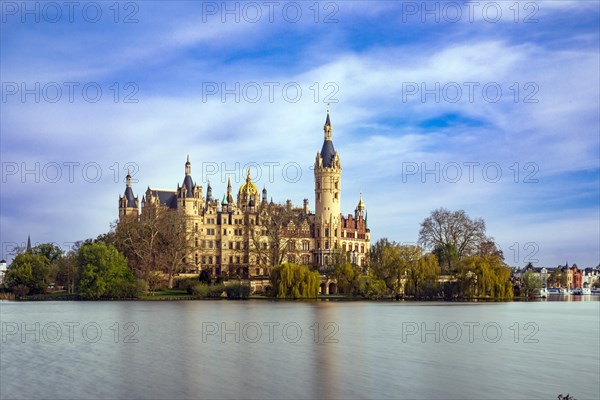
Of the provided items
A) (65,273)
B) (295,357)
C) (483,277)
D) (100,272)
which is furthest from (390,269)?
(295,357)

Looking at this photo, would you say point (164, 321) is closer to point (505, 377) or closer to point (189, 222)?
point (505, 377)

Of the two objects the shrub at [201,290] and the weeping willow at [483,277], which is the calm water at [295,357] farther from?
the shrub at [201,290]

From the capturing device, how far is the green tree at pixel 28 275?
87.2 meters

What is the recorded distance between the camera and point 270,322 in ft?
148

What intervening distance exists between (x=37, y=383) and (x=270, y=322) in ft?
70.9

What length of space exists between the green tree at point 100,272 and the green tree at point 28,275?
47.8 ft

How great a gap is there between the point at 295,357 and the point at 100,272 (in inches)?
1897

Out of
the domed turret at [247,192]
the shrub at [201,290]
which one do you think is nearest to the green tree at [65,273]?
the shrub at [201,290]

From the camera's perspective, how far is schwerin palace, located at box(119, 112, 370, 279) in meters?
104

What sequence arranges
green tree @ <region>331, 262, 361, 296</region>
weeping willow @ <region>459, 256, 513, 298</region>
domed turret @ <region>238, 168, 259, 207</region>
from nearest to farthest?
weeping willow @ <region>459, 256, 513, 298</region>
green tree @ <region>331, 262, 361, 296</region>
domed turret @ <region>238, 168, 259, 207</region>

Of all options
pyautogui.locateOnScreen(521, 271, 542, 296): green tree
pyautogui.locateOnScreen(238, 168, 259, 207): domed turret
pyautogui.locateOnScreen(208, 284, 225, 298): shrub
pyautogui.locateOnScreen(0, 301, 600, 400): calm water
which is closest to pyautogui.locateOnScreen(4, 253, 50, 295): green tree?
pyautogui.locateOnScreen(208, 284, 225, 298): shrub

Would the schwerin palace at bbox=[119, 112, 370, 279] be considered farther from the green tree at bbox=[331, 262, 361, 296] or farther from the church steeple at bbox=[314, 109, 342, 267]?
the green tree at bbox=[331, 262, 361, 296]

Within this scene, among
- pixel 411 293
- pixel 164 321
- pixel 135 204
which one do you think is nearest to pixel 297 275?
pixel 411 293

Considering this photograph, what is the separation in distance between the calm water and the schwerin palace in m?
53.1
